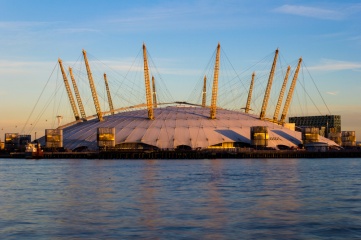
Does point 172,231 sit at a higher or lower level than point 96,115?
lower

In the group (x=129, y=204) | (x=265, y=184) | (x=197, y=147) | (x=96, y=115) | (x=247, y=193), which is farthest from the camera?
(x=96, y=115)

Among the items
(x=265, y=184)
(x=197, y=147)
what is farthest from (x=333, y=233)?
(x=197, y=147)

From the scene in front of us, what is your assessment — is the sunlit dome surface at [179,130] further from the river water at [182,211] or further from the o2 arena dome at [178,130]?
the river water at [182,211]

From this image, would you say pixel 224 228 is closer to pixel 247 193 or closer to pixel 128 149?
pixel 247 193

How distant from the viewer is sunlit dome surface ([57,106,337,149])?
533ft

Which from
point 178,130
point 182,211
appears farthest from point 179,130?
point 182,211

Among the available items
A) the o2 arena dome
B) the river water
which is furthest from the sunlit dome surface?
the river water

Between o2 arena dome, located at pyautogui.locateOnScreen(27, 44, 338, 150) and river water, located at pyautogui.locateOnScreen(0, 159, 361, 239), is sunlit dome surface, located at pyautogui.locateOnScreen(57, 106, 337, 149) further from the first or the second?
river water, located at pyautogui.locateOnScreen(0, 159, 361, 239)

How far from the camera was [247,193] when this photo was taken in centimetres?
5594

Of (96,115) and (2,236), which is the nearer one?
(2,236)

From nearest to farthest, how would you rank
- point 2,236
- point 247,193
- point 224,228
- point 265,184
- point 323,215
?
point 2,236, point 224,228, point 323,215, point 247,193, point 265,184

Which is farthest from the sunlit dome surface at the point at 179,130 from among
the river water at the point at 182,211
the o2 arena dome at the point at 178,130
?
the river water at the point at 182,211

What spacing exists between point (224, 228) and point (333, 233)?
5.98 metres

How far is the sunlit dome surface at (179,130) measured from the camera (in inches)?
6398
